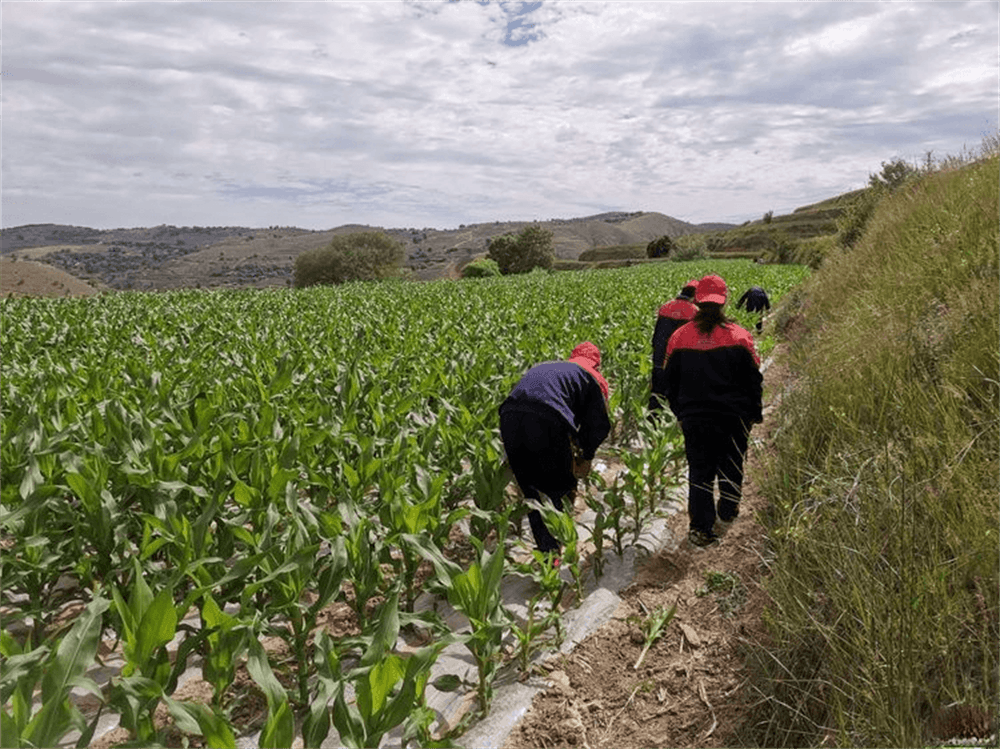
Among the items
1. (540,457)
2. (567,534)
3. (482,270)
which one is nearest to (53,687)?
(567,534)

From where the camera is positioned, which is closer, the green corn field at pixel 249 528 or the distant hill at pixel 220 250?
the green corn field at pixel 249 528

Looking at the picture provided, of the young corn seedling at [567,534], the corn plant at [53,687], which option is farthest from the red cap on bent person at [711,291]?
the corn plant at [53,687]

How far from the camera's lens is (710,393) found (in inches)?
175

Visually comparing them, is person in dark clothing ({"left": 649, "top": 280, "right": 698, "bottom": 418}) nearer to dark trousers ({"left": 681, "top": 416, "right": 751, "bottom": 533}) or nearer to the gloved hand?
dark trousers ({"left": 681, "top": 416, "right": 751, "bottom": 533})

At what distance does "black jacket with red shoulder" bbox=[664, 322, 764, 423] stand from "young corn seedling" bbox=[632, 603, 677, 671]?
152 centimetres

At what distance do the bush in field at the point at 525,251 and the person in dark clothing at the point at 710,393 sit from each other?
56.4 metres

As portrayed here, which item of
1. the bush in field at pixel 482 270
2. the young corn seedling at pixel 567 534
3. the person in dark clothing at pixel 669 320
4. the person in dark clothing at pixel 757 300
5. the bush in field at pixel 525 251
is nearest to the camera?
the young corn seedling at pixel 567 534

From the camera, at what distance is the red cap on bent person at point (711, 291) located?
171 inches

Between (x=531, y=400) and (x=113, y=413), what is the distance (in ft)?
10.8

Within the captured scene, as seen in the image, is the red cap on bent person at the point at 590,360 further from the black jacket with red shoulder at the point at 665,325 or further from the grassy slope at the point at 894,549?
the black jacket with red shoulder at the point at 665,325

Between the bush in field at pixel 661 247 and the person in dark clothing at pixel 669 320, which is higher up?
the bush in field at pixel 661 247

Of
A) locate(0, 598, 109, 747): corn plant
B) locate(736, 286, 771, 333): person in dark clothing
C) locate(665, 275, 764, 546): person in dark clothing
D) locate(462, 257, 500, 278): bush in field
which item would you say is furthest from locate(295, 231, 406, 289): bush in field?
locate(0, 598, 109, 747): corn plant

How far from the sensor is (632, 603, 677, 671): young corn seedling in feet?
10.9

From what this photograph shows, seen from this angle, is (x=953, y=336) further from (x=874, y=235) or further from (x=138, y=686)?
(x=874, y=235)
